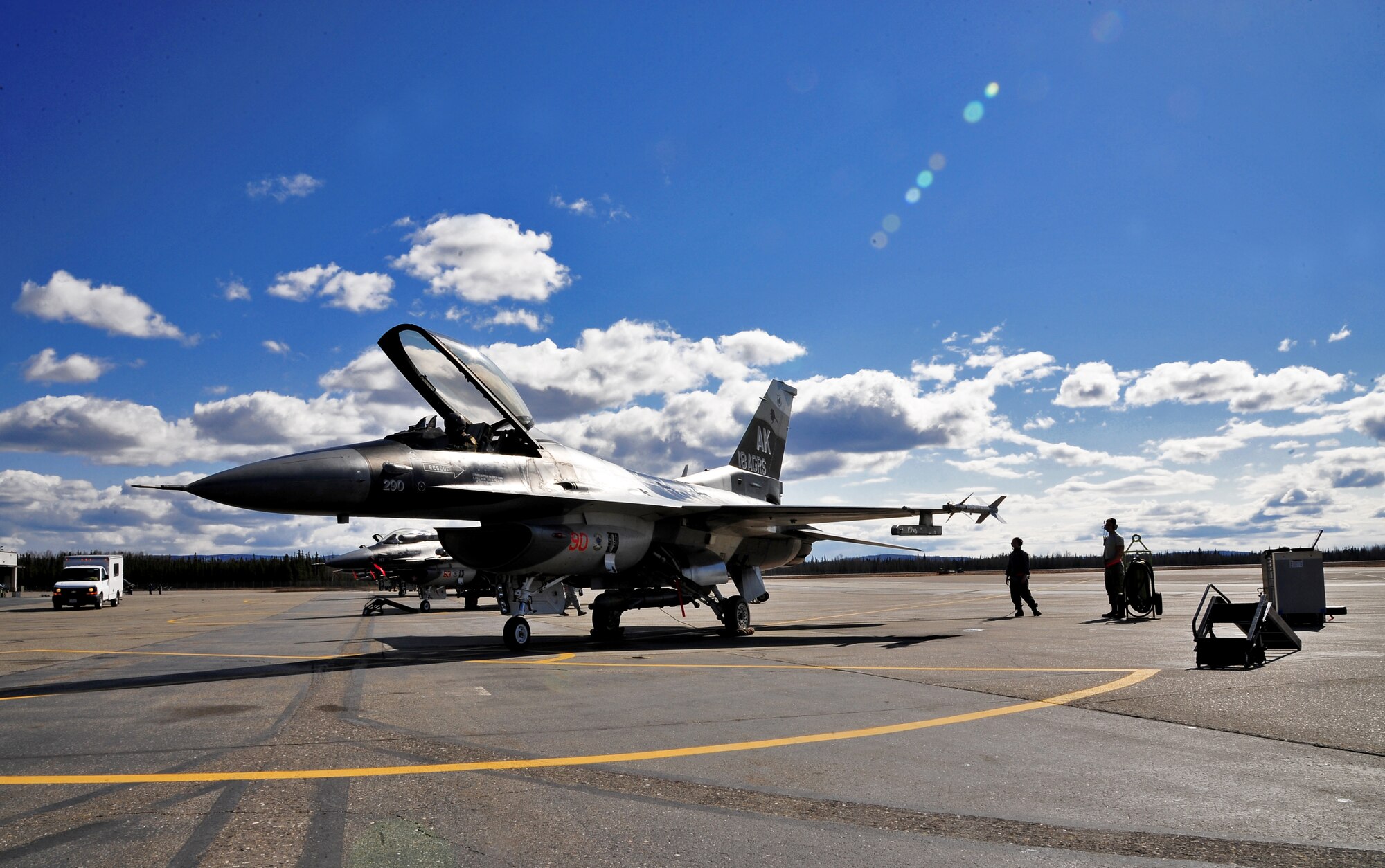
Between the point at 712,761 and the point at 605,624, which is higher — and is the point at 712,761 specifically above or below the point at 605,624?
above

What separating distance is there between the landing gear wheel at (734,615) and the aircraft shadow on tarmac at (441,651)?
27 cm

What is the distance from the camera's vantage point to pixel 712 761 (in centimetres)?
513

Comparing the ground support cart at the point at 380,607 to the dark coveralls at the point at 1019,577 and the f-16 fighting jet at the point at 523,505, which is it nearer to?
the f-16 fighting jet at the point at 523,505

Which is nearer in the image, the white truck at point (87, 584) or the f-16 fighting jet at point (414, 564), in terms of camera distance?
the f-16 fighting jet at point (414, 564)

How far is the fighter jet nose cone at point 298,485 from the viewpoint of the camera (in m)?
9.12

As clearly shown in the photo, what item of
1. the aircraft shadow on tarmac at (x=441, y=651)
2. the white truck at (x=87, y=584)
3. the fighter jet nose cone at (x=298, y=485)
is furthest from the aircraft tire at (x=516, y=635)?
the white truck at (x=87, y=584)

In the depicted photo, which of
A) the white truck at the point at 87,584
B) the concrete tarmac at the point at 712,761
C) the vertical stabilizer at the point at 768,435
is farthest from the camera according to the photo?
the white truck at the point at 87,584

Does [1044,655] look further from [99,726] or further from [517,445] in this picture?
[99,726]

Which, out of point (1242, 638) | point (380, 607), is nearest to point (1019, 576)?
point (1242, 638)

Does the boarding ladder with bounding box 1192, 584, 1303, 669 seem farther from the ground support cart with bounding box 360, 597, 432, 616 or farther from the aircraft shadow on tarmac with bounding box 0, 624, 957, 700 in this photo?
the ground support cart with bounding box 360, 597, 432, 616

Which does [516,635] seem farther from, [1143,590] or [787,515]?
[1143,590]

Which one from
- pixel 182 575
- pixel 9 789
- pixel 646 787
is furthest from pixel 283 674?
pixel 182 575

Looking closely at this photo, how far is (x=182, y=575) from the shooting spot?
9831cm

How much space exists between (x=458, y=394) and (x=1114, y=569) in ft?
43.8
